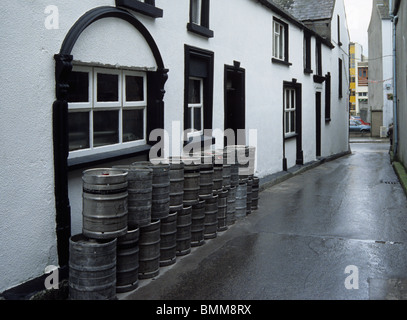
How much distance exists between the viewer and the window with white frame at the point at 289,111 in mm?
16219

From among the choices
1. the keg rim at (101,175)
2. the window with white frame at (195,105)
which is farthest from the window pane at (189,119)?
the keg rim at (101,175)

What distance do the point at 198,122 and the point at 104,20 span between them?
3.96 m

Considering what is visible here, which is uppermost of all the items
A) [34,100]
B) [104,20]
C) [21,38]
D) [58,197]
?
[104,20]

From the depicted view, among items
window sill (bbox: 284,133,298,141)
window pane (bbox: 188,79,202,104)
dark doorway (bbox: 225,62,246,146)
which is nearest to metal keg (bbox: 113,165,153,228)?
window pane (bbox: 188,79,202,104)

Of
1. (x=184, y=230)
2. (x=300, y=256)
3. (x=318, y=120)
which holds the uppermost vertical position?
(x=318, y=120)

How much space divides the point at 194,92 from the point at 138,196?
4786 millimetres

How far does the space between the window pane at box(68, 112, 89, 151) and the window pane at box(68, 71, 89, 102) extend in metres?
0.20

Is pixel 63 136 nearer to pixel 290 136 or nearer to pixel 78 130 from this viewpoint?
pixel 78 130

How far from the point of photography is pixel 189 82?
9414 millimetres

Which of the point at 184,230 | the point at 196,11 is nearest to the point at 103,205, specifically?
the point at 184,230

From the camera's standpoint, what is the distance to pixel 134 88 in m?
7.30

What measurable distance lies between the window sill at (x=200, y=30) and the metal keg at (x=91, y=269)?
5.24m
